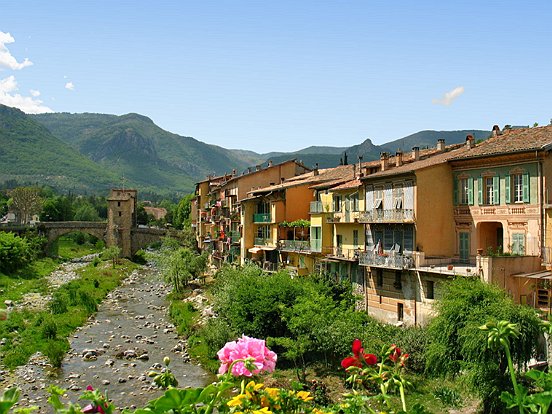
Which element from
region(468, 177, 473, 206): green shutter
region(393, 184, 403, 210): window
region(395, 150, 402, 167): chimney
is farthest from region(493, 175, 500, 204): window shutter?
region(395, 150, 402, 167): chimney

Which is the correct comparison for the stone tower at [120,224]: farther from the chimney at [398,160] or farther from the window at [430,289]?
the window at [430,289]

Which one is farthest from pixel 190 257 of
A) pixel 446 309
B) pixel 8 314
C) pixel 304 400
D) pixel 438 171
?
pixel 304 400

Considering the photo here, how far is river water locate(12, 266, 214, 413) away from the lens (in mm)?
30984

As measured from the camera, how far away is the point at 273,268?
52531 millimetres

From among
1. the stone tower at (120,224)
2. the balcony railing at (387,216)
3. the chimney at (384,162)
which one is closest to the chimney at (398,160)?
the chimney at (384,162)

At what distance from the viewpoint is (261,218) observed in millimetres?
54625

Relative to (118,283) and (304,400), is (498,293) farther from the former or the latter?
(118,283)

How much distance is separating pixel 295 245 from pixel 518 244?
20.8 m

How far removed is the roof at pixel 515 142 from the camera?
30.0m

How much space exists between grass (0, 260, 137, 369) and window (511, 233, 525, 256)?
1117 inches

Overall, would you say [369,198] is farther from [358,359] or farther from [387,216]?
[358,359]

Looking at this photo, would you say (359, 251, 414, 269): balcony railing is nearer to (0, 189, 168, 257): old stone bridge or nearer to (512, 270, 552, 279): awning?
(512, 270, 552, 279): awning

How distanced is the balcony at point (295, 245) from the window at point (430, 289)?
14.6 m

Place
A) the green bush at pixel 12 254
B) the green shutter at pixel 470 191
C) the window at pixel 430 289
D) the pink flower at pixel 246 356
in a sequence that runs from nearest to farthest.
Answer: the pink flower at pixel 246 356
the window at pixel 430 289
the green shutter at pixel 470 191
the green bush at pixel 12 254
